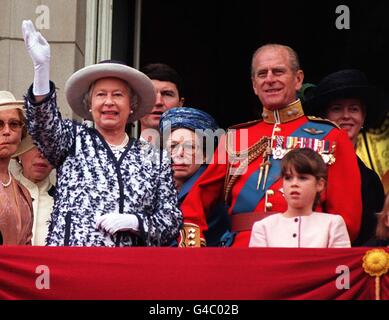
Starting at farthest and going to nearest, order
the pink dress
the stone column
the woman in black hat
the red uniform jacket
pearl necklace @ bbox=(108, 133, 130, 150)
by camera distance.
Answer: the stone column → the woman in black hat → the red uniform jacket → pearl necklace @ bbox=(108, 133, 130, 150) → the pink dress

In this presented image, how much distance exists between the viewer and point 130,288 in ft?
22.1

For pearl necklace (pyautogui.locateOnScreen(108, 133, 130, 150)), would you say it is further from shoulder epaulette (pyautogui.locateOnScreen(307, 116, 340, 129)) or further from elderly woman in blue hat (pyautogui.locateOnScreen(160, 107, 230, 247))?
shoulder epaulette (pyautogui.locateOnScreen(307, 116, 340, 129))

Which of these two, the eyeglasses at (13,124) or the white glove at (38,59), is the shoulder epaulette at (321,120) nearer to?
the eyeglasses at (13,124)

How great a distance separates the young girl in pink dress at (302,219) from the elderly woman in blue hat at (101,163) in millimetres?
447

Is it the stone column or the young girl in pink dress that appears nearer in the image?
the young girl in pink dress

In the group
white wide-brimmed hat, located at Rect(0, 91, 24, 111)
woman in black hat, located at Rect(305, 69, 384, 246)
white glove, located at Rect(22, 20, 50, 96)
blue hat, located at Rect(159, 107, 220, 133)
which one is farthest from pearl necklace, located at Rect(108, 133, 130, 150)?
woman in black hat, located at Rect(305, 69, 384, 246)

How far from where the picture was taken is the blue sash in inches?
309

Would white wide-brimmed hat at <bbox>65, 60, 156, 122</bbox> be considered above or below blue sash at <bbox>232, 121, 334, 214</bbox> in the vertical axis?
above

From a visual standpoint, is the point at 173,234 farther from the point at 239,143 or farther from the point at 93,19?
the point at 93,19

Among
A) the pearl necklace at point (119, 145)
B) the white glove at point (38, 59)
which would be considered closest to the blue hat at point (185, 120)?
the pearl necklace at point (119, 145)

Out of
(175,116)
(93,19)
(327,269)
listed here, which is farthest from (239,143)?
(93,19)

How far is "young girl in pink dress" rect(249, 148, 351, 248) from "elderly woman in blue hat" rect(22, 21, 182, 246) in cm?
45

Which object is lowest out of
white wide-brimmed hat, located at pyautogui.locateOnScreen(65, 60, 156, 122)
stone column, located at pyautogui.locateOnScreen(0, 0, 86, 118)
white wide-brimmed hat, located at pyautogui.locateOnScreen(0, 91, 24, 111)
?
white wide-brimmed hat, located at pyautogui.locateOnScreen(65, 60, 156, 122)

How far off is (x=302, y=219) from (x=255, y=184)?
2.36ft
